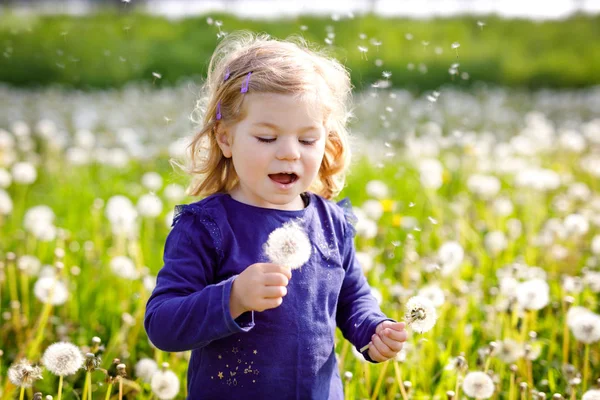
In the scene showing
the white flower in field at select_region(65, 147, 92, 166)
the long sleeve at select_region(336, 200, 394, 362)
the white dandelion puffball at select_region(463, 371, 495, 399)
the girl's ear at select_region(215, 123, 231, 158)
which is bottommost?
the white dandelion puffball at select_region(463, 371, 495, 399)

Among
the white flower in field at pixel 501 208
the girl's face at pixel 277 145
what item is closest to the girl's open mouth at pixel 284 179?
the girl's face at pixel 277 145

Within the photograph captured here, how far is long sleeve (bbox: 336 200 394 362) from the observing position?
1.80 m

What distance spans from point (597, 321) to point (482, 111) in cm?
530

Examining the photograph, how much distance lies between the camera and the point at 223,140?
1797 mm

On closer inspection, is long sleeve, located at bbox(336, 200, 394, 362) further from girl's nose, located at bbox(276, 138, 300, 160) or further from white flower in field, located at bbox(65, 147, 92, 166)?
white flower in field, located at bbox(65, 147, 92, 166)

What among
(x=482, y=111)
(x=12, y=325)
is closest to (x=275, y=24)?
(x=482, y=111)

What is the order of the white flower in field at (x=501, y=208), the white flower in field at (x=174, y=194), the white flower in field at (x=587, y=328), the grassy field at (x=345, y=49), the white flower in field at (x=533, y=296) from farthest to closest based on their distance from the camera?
the grassy field at (x=345, y=49), the white flower in field at (x=174, y=194), the white flower in field at (x=501, y=208), the white flower in field at (x=533, y=296), the white flower in field at (x=587, y=328)

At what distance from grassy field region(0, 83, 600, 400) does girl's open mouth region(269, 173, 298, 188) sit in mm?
523

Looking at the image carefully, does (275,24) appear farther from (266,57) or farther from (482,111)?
(266,57)

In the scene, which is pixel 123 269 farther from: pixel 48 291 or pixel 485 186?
pixel 485 186

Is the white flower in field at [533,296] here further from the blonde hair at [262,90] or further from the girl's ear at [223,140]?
the girl's ear at [223,140]

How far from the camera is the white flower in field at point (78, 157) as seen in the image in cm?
464

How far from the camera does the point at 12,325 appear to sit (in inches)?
102

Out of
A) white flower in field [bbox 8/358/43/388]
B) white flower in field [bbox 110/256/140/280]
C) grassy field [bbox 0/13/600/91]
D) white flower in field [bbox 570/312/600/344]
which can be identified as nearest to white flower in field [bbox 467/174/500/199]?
white flower in field [bbox 570/312/600/344]
